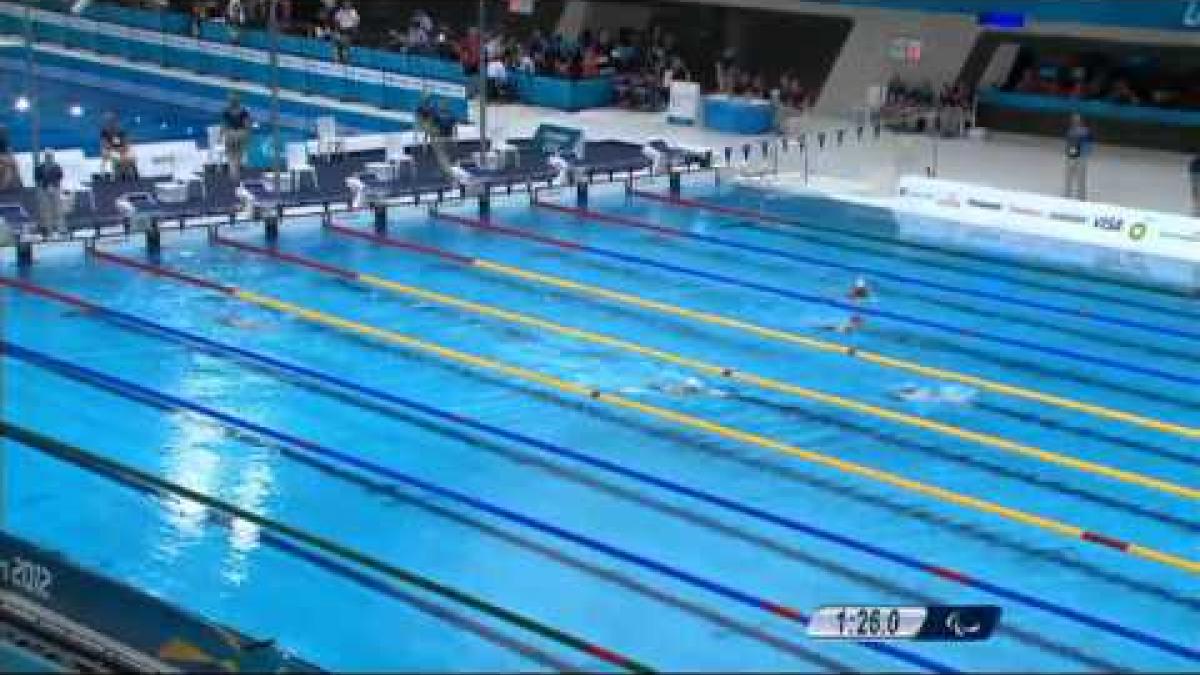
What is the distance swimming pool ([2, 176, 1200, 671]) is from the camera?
9609 millimetres

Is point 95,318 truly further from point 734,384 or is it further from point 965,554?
point 965,554

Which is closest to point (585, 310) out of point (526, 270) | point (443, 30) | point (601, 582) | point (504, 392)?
point (526, 270)

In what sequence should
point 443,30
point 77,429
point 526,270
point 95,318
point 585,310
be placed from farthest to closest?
point 443,30 < point 526,270 < point 585,310 < point 95,318 < point 77,429

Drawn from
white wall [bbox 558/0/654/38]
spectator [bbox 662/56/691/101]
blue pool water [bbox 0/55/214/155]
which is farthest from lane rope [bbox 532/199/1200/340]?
white wall [bbox 558/0/654/38]

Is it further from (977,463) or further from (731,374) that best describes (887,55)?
(977,463)

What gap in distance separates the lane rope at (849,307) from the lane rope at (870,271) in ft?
4.18

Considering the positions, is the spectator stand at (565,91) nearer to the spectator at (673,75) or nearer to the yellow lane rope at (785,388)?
the spectator at (673,75)

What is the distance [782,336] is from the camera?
1584 centimetres

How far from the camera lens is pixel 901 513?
1127 centimetres

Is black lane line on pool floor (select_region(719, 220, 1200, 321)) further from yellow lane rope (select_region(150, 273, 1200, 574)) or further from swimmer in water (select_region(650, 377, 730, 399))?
yellow lane rope (select_region(150, 273, 1200, 574))

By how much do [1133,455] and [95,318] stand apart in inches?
352

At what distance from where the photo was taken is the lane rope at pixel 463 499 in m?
9.43

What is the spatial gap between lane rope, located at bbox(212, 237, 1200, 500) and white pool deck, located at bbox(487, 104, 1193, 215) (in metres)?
8.63

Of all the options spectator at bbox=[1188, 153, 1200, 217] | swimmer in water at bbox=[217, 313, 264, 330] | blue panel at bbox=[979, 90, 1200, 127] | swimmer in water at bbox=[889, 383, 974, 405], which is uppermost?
blue panel at bbox=[979, 90, 1200, 127]
